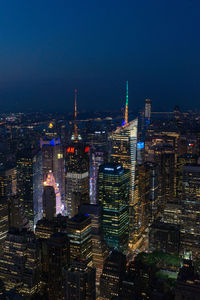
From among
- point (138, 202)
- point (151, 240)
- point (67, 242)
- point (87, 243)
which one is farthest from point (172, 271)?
point (138, 202)

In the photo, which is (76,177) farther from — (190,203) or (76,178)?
(190,203)

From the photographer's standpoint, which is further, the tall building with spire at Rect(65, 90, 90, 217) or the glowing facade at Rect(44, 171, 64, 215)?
the glowing facade at Rect(44, 171, 64, 215)

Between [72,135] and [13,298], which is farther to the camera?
[72,135]

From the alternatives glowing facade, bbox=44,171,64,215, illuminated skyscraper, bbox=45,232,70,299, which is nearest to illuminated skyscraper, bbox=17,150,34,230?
glowing facade, bbox=44,171,64,215

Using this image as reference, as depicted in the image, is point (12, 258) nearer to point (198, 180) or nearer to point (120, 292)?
point (120, 292)

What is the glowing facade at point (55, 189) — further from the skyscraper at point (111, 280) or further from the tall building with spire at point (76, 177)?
the skyscraper at point (111, 280)

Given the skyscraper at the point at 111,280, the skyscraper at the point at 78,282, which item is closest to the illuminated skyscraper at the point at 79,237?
the skyscraper at the point at 111,280

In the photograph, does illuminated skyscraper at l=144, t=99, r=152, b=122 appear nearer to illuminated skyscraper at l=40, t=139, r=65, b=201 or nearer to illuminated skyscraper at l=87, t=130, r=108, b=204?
illuminated skyscraper at l=87, t=130, r=108, b=204
